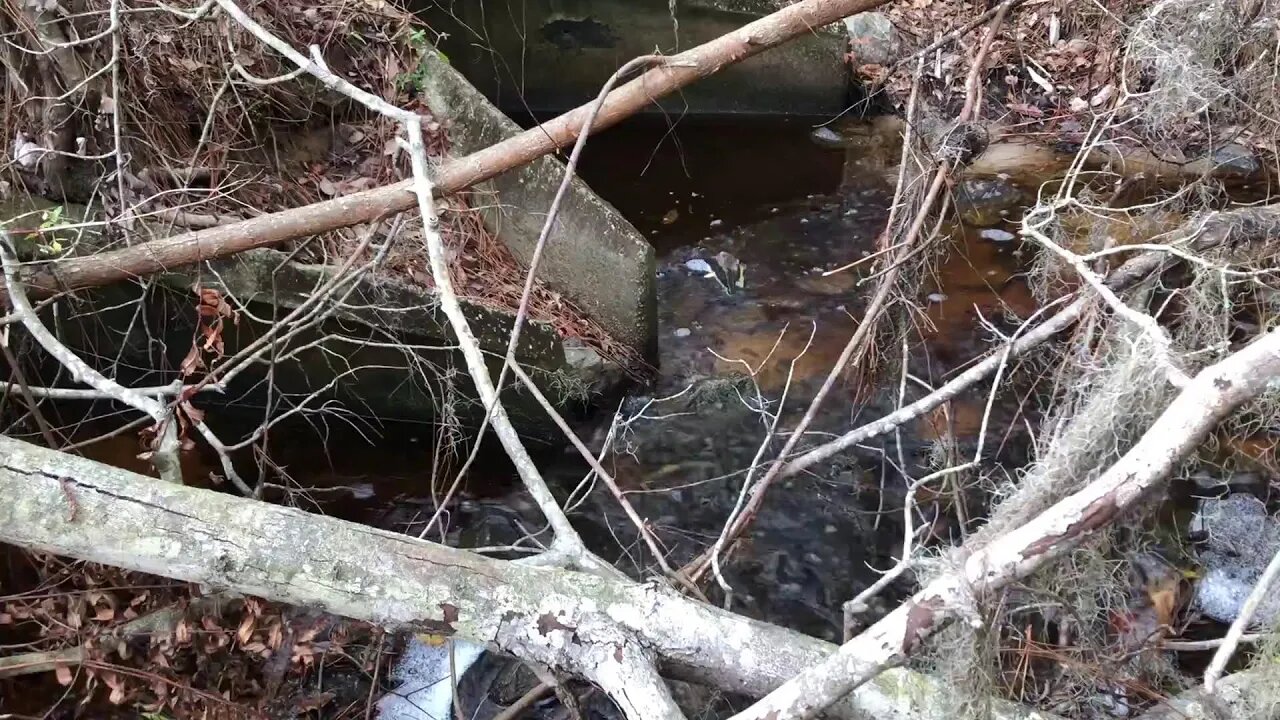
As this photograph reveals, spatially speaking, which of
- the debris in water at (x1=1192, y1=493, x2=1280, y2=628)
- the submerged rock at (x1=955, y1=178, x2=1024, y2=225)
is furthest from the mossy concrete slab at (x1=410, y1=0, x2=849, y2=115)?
the debris in water at (x1=1192, y1=493, x2=1280, y2=628)

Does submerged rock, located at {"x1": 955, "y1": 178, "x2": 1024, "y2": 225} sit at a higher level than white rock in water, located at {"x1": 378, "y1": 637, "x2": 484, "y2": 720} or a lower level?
higher

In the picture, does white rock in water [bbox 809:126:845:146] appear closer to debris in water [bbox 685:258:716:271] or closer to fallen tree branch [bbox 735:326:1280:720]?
debris in water [bbox 685:258:716:271]

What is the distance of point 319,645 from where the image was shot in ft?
9.62

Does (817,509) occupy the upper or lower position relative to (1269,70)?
lower

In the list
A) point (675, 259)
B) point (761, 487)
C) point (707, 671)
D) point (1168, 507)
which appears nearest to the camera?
point (707, 671)

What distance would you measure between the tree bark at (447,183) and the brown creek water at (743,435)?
33.7 inches

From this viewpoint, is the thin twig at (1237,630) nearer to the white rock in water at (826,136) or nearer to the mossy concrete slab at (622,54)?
the white rock in water at (826,136)

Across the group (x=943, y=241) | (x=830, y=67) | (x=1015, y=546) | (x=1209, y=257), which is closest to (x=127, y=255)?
(x=1015, y=546)

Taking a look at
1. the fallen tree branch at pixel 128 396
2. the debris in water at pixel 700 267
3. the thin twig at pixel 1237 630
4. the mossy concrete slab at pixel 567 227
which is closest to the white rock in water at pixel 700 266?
the debris in water at pixel 700 267

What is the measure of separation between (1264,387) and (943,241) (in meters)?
2.16

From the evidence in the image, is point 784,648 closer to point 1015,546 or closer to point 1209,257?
point 1015,546

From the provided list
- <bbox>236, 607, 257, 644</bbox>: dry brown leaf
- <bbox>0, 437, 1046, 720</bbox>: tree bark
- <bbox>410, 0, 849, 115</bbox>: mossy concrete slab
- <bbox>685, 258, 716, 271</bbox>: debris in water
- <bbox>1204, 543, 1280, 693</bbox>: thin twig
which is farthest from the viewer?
<bbox>410, 0, 849, 115</bbox>: mossy concrete slab

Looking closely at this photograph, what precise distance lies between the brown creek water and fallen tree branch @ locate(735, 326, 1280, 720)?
1334 millimetres

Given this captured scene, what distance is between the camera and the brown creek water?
3789mm
